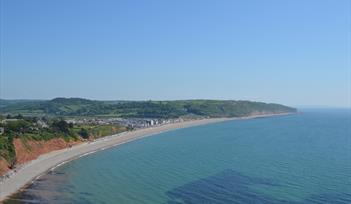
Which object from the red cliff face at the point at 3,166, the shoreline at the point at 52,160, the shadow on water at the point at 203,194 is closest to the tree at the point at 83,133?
the shoreline at the point at 52,160

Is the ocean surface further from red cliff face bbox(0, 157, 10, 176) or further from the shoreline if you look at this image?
red cliff face bbox(0, 157, 10, 176)

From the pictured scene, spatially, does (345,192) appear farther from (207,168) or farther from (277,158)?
(277,158)

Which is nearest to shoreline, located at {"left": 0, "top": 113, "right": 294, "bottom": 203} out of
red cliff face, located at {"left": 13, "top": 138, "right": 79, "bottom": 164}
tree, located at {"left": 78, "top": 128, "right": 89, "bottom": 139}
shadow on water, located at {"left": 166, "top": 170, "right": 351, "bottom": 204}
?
red cliff face, located at {"left": 13, "top": 138, "right": 79, "bottom": 164}

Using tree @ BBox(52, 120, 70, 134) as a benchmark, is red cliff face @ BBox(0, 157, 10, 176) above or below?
below

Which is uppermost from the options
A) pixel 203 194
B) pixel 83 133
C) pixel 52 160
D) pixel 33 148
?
pixel 83 133

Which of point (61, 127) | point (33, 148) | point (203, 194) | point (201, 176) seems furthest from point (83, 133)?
point (203, 194)

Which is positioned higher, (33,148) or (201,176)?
(33,148)

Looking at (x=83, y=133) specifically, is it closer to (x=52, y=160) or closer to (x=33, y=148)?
(x=33, y=148)

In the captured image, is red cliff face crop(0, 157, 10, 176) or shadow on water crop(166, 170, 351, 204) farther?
red cliff face crop(0, 157, 10, 176)
